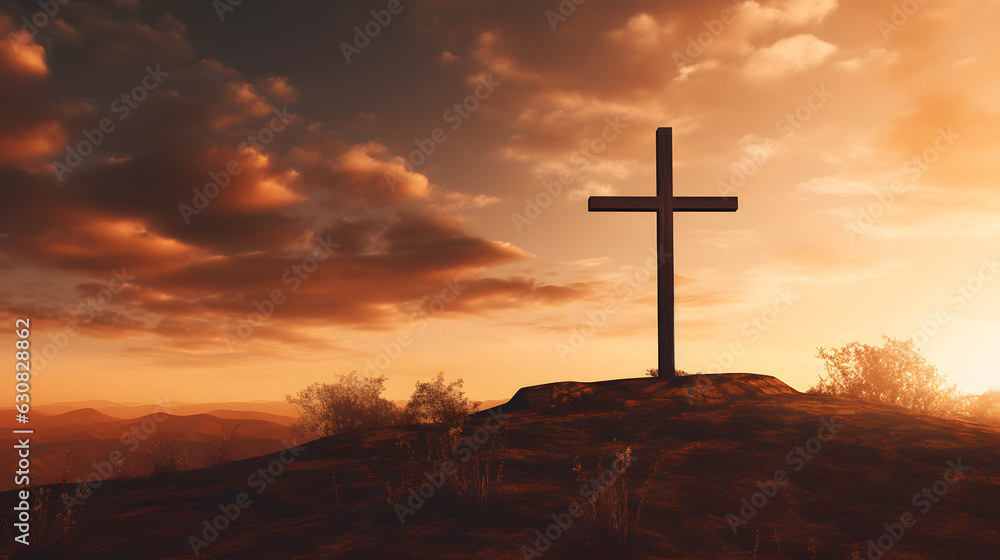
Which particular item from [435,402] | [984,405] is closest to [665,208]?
[435,402]

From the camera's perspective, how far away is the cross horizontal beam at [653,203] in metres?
13.9

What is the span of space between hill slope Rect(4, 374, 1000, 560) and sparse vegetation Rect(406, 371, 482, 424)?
355cm

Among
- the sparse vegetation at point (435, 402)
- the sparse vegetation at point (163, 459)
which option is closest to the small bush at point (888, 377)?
the sparse vegetation at point (435, 402)

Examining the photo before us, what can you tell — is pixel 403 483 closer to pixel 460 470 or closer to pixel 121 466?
pixel 460 470

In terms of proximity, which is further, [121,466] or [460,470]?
[121,466]

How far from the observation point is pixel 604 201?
45.9ft

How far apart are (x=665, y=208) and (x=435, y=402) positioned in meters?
7.55

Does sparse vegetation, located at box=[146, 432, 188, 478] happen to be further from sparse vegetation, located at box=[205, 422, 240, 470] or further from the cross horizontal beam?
the cross horizontal beam

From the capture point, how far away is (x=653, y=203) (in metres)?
13.9

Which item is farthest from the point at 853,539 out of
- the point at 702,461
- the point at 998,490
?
the point at 998,490

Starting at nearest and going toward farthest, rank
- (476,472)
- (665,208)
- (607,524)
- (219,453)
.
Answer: (607,524), (476,472), (219,453), (665,208)

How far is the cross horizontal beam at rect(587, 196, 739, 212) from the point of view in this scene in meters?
13.9

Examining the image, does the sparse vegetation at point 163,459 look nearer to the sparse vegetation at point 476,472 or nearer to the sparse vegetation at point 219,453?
the sparse vegetation at point 219,453

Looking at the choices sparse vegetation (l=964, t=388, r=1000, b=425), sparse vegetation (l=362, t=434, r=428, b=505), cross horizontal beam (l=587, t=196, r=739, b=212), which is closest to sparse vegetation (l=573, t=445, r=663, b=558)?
sparse vegetation (l=362, t=434, r=428, b=505)
